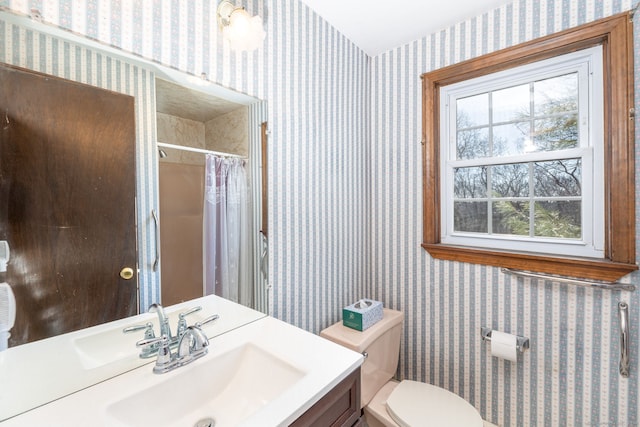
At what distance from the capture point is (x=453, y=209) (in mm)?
1614

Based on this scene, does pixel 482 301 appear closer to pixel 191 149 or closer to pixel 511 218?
pixel 511 218

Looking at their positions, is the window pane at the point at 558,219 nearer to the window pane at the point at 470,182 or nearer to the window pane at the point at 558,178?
the window pane at the point at 558,178

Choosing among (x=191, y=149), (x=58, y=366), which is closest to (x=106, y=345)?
(x=58, y=366)

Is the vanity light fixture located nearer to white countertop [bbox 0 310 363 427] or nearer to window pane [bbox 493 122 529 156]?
white countertop [bbox 0 310 363 427]

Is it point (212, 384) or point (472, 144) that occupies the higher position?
point (472, 144)

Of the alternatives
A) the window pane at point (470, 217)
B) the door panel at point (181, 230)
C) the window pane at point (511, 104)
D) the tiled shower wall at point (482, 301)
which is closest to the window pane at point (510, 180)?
the window pane at point (470, 217)

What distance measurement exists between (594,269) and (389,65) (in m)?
1.51

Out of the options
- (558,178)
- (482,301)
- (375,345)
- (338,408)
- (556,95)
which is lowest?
(375,345)

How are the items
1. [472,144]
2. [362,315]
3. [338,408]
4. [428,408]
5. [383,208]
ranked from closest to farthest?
[338,408]
[428,408]
[362,315]
[472,144]
[383,208]

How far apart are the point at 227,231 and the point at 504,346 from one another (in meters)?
1.40

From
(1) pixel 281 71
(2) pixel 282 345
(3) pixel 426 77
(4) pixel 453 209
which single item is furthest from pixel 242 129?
(4) pixel 453 209

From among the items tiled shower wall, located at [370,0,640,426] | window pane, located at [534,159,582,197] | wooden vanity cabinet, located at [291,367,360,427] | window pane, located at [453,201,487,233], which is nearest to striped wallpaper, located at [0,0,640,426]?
tiled shower wall, located at [370,0,640,426]

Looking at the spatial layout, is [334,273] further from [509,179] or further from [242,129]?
[509,179]

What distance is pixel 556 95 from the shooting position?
1314mm
